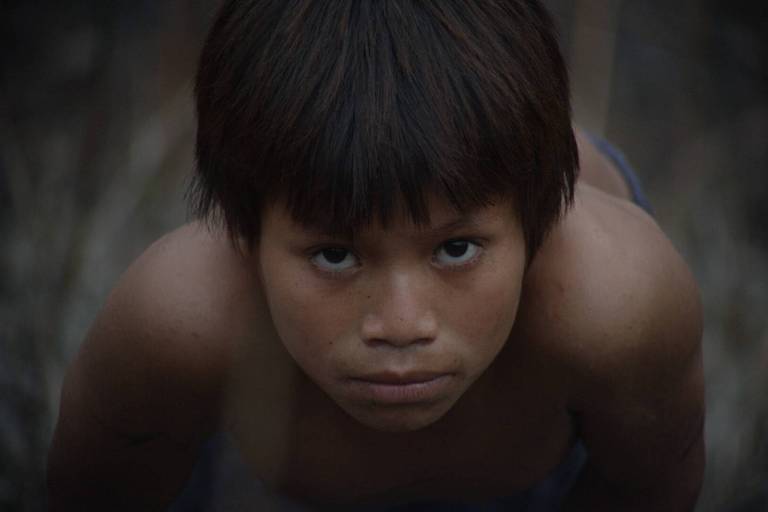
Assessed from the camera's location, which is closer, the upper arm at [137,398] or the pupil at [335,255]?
the pupil at [335,255]

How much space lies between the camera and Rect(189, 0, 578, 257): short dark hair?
75 cm

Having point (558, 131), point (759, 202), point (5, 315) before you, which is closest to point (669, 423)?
point (558, 131)

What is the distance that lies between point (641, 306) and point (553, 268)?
3.0 inches

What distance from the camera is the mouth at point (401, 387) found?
82cm

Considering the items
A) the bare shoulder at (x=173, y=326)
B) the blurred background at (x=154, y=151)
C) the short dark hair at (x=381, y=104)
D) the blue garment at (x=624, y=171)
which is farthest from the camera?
the blurred background at (x=154, y=151)

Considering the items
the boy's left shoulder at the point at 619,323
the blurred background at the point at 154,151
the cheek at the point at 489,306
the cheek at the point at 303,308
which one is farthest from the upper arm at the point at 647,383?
the blurred background at the point at 154,151

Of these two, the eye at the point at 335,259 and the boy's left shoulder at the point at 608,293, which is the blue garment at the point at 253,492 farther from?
the eye at the point at 335,259

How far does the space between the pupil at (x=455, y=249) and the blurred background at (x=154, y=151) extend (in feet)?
3.58

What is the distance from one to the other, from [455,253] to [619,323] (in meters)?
0.21

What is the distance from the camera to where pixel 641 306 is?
0.97 metres

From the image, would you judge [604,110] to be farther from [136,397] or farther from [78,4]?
[136,397]

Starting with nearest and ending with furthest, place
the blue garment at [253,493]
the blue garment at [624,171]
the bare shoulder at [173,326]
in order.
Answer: the bare shoulder at [173,326]
the blue garment at [253,493]
the blue garment at [624,171]

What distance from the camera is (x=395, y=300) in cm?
78

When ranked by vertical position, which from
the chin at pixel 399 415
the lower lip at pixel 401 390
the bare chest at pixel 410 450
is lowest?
the bare chest at pixel 410 450
